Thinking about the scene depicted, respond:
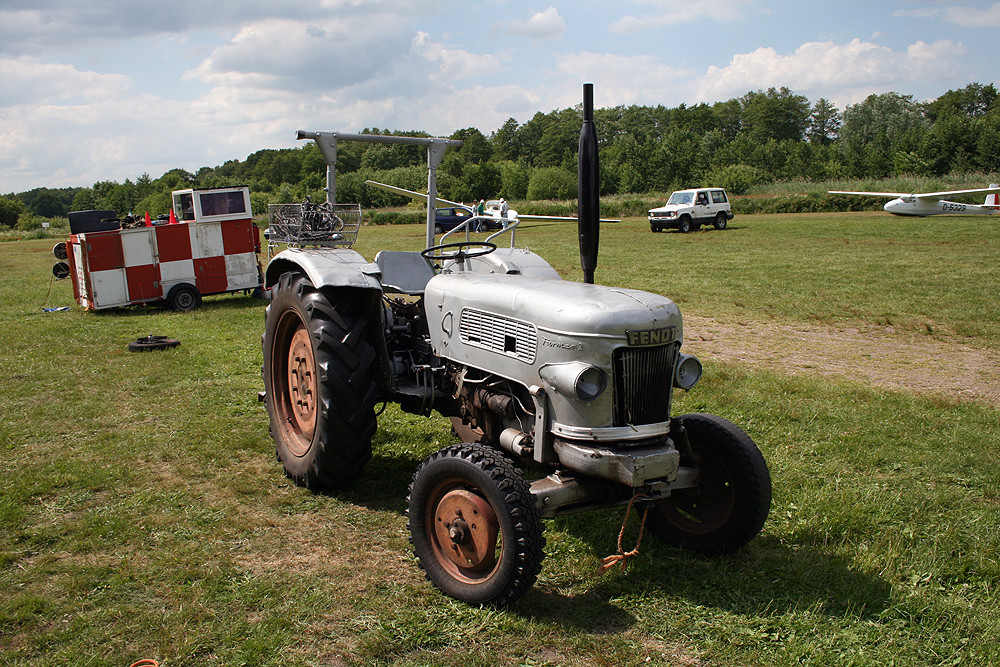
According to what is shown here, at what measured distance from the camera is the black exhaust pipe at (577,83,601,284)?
156 inches

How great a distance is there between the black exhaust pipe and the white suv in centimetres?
2665

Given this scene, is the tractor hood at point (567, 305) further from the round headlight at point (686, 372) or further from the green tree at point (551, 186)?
the green tree at point (551, 186)

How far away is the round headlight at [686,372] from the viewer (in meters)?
3.50

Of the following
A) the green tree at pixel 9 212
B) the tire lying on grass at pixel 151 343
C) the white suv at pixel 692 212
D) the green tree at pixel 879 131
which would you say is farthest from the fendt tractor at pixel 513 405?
the green tree at pixel 9 212

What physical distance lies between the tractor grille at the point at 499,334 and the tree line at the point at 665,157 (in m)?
Result: 22.2

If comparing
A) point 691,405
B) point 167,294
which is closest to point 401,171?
point 167,294

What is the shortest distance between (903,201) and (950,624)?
3182 cm

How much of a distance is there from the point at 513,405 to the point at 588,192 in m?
1.22

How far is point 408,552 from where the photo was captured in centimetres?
382

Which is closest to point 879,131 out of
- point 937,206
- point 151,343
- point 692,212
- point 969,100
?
point 969,100

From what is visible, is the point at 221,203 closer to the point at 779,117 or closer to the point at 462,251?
the point at 462,251

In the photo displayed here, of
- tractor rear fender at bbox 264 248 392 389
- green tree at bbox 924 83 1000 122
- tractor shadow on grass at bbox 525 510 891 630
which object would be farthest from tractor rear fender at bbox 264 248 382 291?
green tree at bbox 924 83 1000 122

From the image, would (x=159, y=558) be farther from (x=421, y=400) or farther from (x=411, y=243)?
(x=411, y=243)

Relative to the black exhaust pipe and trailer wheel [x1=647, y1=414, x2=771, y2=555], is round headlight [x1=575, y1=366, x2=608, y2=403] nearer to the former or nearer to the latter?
trailer wheel [x1=647, y1=414, x2=771, y2=555]
